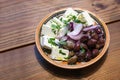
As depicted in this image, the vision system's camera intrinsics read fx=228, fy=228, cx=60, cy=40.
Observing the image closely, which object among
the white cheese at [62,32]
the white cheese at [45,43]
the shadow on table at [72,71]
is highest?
the white cheese at [62,32]

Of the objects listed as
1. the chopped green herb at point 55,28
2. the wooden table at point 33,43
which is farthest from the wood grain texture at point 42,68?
the chopped green herb at point 55,28

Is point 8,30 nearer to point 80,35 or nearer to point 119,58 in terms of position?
point 80,35

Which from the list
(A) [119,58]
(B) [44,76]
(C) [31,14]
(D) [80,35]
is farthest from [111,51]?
(C) [31,14]

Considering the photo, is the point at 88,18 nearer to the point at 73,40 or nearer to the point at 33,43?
the point at 73,40

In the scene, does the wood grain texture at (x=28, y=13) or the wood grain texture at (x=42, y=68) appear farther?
the wood grain texture at (x=28, y=13)

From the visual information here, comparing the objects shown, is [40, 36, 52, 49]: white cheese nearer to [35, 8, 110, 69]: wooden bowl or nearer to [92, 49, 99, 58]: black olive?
[35, 8, 110, 69]: wooden bowl

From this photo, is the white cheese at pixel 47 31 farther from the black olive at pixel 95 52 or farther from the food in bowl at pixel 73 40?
the black olive at pixel 95 52

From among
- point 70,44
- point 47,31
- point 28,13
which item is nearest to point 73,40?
point 70,44
